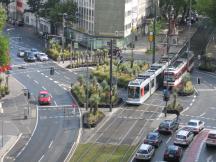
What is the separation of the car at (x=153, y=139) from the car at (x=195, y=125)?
719 centimetres

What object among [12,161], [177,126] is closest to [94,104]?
[177,126]

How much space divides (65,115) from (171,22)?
8538cm

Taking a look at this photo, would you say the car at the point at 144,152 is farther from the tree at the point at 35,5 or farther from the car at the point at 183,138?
the tree at the point at 35,5

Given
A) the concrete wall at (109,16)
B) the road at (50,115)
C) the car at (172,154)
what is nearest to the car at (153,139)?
the car at (172,154)

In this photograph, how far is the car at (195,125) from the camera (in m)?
82.6

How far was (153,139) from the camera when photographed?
76.6m

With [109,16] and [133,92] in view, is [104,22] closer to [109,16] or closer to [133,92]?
[109,16]

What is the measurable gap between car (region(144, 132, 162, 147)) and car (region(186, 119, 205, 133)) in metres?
7.19

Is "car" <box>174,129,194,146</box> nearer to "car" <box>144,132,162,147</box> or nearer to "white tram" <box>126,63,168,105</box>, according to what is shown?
"car" <box>144,132,162,147</box>

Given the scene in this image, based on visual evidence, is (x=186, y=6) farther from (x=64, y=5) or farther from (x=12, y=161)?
(x=12, y=161)

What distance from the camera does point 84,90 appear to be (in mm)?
100750

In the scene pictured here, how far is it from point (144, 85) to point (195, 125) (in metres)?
16.5

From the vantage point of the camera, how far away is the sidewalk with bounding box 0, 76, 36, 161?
80244 mm

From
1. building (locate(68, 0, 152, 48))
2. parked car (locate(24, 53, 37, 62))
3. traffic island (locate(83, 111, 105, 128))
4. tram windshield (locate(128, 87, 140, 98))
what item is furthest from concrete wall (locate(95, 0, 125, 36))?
traffic island (locate(83, 111, 105, 128))
